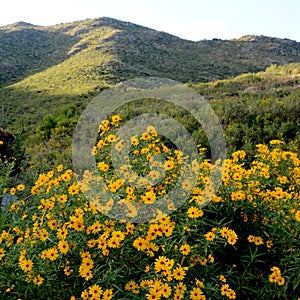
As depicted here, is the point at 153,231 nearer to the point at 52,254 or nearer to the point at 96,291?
the point at 96,291

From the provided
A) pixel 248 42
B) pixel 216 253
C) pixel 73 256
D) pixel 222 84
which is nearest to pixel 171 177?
pixel 216 253

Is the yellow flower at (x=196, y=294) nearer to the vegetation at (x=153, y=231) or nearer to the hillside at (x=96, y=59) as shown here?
the vegetation at (x=153, y=231)

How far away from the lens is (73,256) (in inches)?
97.3

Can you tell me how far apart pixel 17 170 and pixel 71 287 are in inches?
218

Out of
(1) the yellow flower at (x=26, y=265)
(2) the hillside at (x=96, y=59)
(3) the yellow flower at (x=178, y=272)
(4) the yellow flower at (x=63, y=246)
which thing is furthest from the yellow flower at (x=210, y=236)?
(2) the hillside at (x=96, y=59)

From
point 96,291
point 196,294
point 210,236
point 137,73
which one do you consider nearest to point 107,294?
point 96,291

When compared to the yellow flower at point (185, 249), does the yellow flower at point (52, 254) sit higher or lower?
lower

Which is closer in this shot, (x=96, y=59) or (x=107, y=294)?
(x=107, y=294)

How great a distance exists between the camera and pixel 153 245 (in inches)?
92.7

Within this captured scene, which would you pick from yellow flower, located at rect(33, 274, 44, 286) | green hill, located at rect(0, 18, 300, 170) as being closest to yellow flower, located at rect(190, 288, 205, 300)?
yellow flower, located at rect(33, 274, 44, 286)

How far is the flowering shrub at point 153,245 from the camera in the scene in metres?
2.29

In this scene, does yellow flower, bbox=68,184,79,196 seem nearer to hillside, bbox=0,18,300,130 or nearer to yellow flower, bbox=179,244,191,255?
yellow flower, bbox=179,244,191,255

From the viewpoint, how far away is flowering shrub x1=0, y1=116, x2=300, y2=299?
229cm

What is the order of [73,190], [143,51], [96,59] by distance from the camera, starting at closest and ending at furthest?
[73,190] < [96,59] < [143,51]
